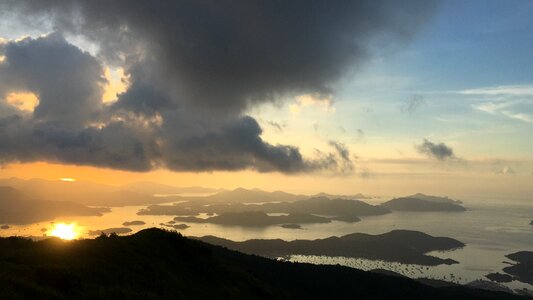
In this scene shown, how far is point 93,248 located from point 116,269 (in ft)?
26.6

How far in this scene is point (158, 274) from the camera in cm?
4822

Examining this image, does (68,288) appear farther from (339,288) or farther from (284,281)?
(339,288)

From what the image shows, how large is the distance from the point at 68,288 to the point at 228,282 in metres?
31.2

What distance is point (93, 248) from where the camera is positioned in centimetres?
4997

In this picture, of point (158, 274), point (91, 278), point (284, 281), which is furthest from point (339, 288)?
point (91, 278)

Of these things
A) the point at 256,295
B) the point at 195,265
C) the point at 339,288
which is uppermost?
the point at 195,265

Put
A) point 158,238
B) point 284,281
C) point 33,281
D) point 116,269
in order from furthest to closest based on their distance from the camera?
point 284,281, point 158,238, point 116,269, point 33,281

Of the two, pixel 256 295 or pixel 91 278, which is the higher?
pixel 91 278

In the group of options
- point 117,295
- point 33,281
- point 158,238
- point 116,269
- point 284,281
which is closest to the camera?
point 33,281

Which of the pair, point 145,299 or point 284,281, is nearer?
point 145,299

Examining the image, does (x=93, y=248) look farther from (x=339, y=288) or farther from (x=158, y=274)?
(x=339, y=288)

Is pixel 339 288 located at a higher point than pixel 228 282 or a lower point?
lower

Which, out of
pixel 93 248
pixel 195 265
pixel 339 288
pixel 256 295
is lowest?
pixel 339 288

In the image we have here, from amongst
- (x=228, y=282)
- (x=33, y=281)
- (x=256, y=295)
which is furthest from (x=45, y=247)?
(x=256, y=295)
